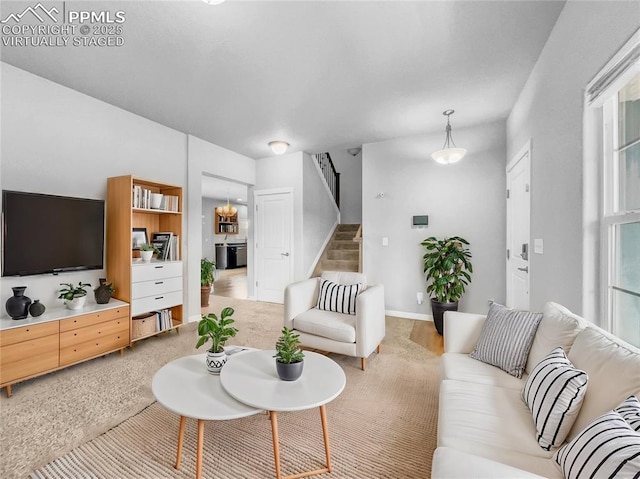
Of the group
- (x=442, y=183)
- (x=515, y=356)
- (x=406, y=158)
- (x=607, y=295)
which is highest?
(x=406, y=158)

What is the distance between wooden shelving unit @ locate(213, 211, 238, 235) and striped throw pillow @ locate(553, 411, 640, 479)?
401 inches

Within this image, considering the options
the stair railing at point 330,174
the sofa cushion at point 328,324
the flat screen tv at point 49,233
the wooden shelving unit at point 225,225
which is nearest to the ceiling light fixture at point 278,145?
the stair railing at point 330,174

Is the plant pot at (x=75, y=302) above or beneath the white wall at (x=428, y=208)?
beneath

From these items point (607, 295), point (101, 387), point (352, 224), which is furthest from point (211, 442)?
point (352, 224)

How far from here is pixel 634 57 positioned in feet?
4.04

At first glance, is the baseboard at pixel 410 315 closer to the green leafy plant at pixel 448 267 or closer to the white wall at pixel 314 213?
the green leafy plant at pixel 448 267

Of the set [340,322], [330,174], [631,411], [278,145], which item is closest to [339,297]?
[340,322]

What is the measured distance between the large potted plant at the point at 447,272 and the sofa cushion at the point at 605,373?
2.46m

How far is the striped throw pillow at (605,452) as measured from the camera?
2.23 feet

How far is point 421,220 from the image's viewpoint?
4.16m

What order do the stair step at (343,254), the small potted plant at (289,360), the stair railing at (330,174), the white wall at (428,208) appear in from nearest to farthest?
the small potted plant at (289,360) → the white wall at (428,208) → the stair step at (343,254) → the stair railing at (330,174)

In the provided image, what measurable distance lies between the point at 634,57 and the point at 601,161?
0.53m

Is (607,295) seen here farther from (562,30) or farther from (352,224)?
(352,224)

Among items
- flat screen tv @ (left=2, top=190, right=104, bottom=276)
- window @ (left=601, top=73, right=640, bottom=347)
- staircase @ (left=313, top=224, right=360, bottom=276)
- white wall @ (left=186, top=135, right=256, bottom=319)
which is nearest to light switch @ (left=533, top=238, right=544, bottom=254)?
window @ (left=601, top=73, right=640, bottom=347)
